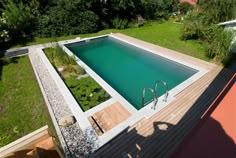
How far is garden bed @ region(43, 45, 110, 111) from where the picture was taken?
6.62m

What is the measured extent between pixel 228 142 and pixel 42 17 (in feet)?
52.5

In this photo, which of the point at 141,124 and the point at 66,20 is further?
the point at 66,20

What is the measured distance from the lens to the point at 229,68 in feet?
28.2

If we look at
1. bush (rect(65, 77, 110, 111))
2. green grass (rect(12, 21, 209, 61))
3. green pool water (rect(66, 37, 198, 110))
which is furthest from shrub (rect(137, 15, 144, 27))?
bush (rect(65, 77, 110, 111))

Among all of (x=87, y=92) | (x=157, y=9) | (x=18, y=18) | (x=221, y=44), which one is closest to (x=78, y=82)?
(x=87, y=92)

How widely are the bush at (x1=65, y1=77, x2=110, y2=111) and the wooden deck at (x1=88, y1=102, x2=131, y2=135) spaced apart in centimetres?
66

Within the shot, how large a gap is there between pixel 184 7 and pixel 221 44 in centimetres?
1608

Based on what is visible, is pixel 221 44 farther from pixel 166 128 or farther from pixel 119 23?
pixel 119 23

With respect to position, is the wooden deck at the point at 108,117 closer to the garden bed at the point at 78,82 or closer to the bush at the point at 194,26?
the garden bed at the point at 78,82

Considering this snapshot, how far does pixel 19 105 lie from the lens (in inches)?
257

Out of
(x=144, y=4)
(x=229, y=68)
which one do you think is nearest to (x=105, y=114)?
(x=229, y=68)

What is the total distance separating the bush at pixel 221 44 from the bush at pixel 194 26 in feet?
7.59

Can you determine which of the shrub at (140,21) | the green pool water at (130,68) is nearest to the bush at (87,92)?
the green pool water at (130,68)

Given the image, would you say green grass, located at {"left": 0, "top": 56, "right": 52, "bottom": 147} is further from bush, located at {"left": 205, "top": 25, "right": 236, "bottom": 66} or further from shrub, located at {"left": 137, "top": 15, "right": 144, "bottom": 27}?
shrub, located at {"left": 137, "top": 15, "right": 144, "bottom": 27}
